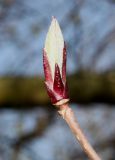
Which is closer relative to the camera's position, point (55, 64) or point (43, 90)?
point (55, 64)

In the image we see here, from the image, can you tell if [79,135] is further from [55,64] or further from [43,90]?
[43,90]

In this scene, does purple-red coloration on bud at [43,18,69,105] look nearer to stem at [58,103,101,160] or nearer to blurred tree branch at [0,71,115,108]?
stem at [58,103,101,160]

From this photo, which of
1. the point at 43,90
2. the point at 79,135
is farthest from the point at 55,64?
the point at 43,90

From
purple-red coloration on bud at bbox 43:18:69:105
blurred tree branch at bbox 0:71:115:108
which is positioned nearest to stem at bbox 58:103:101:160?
purple-red coloration on bud at bbox 43:18:69:105

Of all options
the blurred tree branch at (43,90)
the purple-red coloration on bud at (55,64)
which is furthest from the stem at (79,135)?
the blurred tree branch at (43,90)

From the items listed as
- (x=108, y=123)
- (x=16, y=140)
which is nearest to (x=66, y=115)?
(x=16, y=140)
